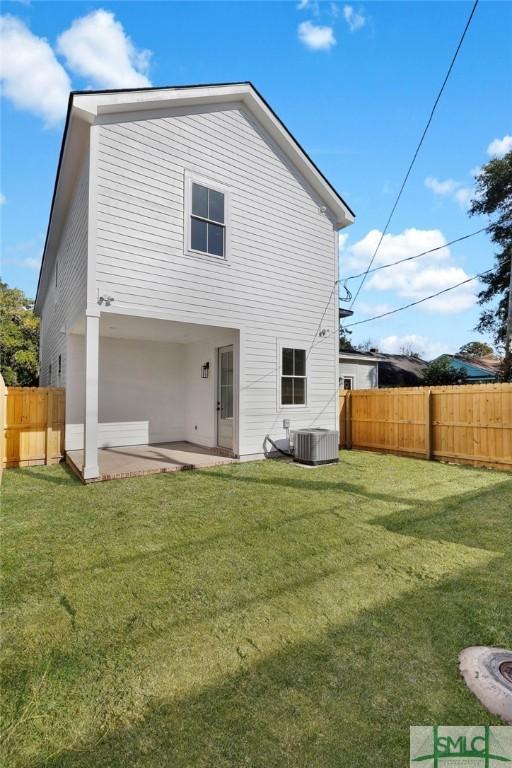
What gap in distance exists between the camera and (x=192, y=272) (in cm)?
699

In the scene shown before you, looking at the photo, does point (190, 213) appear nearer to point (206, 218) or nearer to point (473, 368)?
point (206, 218)

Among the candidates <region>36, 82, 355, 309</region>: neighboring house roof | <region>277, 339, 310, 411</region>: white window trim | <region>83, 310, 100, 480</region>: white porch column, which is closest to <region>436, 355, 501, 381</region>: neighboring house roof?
<region>277, 339, 310, 411</region>: white window trim

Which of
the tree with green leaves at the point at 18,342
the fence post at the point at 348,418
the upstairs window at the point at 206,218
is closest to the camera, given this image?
the upstairs window at the point at 206,218

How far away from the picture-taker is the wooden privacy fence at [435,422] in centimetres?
727

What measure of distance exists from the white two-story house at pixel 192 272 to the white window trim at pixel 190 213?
3cm

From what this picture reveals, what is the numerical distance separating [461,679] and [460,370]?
806 inches

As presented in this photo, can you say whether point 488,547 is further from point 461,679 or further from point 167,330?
point 167,330

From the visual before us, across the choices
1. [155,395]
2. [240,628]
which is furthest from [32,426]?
[240,628]

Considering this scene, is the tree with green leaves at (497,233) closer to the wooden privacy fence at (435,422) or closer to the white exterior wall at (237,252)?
the wooden privacy fence at (435,422)

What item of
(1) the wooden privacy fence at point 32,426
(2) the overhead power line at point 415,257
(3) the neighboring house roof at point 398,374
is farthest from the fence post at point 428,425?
(3) the neighboring house roof at point 398,374

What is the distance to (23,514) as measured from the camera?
435 cm

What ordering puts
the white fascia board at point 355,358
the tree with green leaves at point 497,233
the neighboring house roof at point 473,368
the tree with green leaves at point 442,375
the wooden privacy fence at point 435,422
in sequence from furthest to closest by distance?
the neighboring house roof at point 473,368 → the tree with green leaves at point 442,375 → the tree with green leaves at point 497,233 → the white fascia board at point 355,358 → the wooden privacy fence at point 435,422

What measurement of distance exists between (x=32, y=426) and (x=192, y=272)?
4136mm

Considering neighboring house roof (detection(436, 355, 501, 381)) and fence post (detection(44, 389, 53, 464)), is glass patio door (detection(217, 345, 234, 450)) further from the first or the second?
neighboring house roof (detection(436, 355, 501, 381))
